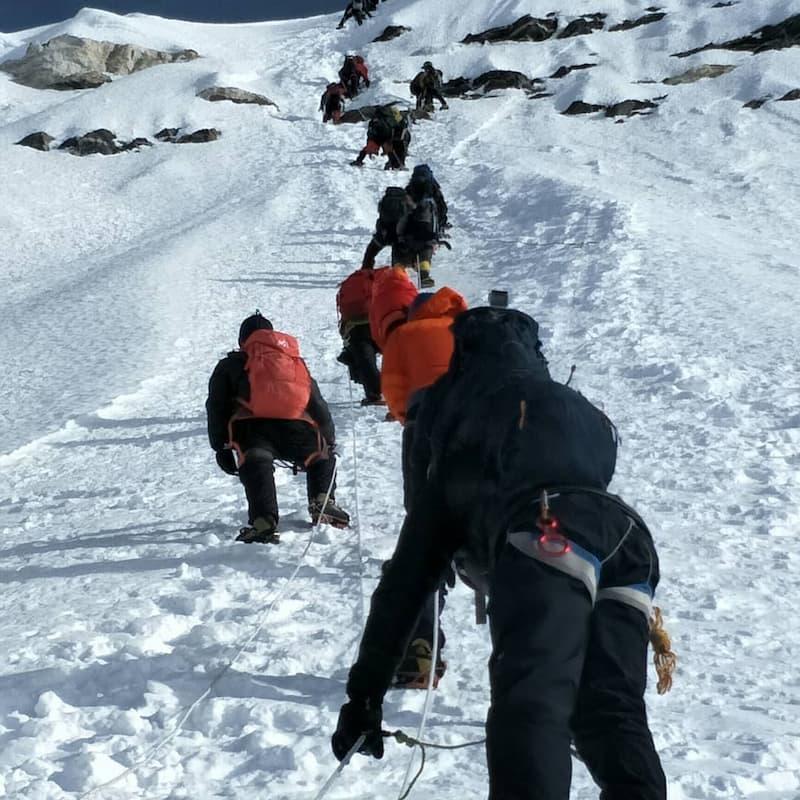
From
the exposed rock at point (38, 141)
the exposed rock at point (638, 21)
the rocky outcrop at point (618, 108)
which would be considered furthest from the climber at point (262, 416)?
the exposed rock at point (638, 21)

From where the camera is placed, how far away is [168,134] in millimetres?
25953

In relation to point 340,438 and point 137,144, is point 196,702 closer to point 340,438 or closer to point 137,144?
point 340,438

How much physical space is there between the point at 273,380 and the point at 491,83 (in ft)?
85.7

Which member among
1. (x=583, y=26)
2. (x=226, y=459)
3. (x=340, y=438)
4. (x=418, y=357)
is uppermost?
(x=418, y=357)

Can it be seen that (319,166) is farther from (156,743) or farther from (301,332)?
(156,743)

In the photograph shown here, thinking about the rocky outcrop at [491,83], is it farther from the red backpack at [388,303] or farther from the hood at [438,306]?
the hood at [438,306]

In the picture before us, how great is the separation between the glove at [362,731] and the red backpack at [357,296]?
481 centimetres

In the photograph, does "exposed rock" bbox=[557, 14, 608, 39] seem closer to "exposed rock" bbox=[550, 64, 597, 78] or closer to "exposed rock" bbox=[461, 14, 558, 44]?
"exposed rock" bbox=[461, 14, 558, 44]

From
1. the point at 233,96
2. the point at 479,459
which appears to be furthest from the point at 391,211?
the point at 233,96

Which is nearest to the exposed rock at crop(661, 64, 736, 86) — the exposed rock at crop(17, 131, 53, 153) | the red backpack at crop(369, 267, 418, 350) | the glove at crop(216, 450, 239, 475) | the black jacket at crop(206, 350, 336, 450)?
the exposed rock at crop(17, 131, 53, 153)

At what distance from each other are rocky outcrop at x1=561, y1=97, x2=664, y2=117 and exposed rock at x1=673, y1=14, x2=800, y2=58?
5838 mm

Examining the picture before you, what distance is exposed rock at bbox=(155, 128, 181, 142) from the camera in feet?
84.3

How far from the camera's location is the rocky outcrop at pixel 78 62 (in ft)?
114

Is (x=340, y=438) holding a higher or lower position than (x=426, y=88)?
higher
